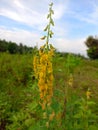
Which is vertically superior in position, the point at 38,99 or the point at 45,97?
the point at 45,97

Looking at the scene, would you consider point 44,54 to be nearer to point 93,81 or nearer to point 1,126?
point 1,126

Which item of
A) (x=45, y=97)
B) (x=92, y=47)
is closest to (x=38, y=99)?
(x=45, y=97)

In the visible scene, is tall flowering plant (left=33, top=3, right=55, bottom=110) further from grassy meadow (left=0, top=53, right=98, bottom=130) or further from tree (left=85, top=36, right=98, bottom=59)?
tree (left=85, top=36, right=98, bottom=59)

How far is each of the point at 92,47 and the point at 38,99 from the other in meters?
18.6

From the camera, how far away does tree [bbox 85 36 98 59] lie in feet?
74.8

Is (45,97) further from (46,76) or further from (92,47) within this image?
(92,47)

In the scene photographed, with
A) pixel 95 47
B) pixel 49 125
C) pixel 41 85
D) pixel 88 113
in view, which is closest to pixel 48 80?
A: pixel 41 85

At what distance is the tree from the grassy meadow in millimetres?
11210

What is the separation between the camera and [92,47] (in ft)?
75.9

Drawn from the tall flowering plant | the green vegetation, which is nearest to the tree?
the green vegetation

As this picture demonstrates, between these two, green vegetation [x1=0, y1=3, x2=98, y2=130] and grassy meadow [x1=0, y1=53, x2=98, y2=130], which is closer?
green vegetation [x1=0, y1=3, x2=98, y2=130]

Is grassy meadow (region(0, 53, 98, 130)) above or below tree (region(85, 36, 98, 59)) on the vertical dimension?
below

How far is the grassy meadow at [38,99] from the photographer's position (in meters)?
4.07

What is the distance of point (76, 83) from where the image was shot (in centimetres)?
932
